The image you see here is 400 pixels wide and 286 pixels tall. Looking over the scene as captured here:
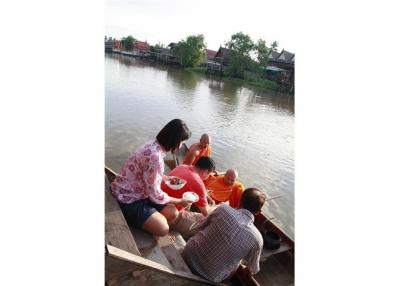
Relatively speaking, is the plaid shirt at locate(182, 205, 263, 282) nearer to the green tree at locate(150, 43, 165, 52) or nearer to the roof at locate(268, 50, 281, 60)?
the roof at locate(268, 50, 281, 60)

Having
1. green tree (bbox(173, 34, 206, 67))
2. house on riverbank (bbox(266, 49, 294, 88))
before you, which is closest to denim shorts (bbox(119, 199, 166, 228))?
house on riverbank (bbox(266, 49, 294, 88))

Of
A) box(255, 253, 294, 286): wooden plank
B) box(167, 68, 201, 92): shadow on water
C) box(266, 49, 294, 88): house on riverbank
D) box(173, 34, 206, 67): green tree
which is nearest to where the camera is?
box(255, 253, 294, 286): wooden plank

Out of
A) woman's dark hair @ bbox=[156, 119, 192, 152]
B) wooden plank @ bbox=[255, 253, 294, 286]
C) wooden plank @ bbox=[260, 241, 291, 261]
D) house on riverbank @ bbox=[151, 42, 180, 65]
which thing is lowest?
house on riverbank @ bbox=[151, 42, 180, 65]

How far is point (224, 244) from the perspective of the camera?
89.5 inches

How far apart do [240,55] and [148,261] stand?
36368 mm

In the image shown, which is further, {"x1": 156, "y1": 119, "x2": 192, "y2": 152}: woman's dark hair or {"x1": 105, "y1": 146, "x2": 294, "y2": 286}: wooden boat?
{"x1": 156, "y1": 119, "x2": 192, "y2": 152}: woman's dark hair

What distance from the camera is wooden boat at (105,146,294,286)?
179 cm

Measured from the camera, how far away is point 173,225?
3.01 metres

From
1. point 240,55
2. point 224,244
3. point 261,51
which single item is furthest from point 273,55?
point 224,244

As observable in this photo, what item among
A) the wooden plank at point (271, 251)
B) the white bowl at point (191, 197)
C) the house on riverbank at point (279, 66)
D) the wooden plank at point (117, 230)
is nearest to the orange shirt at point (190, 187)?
the white bowl at point (191, 197)
